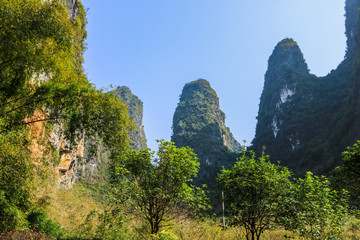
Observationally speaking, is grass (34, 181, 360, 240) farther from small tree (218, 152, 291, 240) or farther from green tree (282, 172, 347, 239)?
small tree (218, 152, 291, 240)

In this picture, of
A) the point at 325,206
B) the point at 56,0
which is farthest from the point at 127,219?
the point at 56,0

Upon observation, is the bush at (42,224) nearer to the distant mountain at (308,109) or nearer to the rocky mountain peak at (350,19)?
the distant mountain at (308,109)

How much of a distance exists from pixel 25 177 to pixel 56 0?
3976mm

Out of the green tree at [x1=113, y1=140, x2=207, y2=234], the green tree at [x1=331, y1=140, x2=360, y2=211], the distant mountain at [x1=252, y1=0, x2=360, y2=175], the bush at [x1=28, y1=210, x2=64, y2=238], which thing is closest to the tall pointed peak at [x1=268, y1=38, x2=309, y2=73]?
the distant mountain at [x1=252, y1=0, x2=360, y2=175]

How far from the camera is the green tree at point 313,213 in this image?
179 inches

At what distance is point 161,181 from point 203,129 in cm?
8119

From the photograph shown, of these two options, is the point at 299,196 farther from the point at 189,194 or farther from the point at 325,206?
the point at 189,194

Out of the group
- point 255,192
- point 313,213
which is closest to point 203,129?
point 255,192

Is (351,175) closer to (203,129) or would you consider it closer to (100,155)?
(100,155)

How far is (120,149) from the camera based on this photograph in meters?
6.41

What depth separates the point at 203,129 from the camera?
8625cm

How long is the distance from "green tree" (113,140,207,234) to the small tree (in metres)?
1.05

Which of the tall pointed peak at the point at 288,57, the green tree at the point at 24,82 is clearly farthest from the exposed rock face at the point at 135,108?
the green tree at the point at 24,82

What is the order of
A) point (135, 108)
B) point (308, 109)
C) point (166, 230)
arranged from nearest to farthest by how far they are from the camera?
1. point (166, 230)
2. point (308, 109)
3. point (135, 108)
